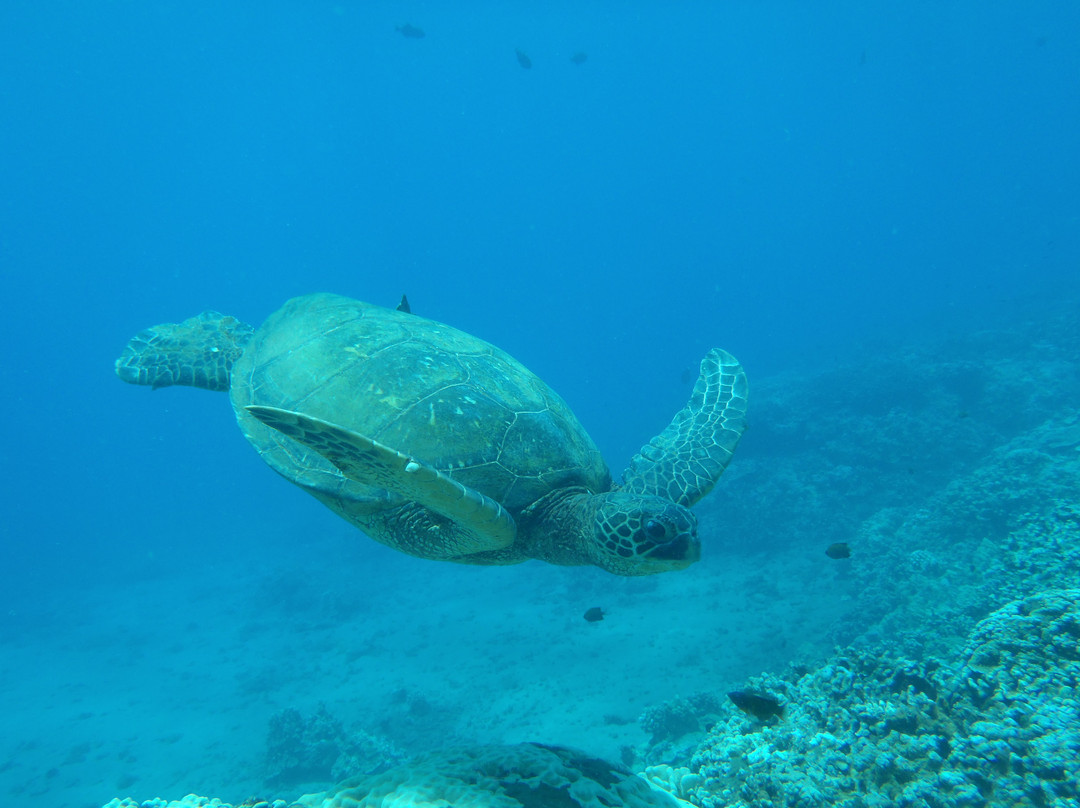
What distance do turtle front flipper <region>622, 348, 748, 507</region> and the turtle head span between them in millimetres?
1018

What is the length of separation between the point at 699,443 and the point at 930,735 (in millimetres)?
2694

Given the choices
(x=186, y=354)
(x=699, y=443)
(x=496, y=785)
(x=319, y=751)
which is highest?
(x=186, y=354)

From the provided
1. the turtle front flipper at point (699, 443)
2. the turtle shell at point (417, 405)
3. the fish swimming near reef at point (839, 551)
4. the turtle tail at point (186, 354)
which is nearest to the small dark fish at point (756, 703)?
the turtle front flipper at point (699, 443)

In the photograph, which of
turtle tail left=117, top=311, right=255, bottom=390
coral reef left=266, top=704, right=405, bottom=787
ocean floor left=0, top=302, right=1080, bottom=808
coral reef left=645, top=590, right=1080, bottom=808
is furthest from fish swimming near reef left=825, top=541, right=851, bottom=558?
coral reef left=266, top=704, right=405, bottom=787

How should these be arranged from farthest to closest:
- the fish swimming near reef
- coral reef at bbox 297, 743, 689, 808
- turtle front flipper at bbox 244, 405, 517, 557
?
the fish swimming near reef → coral reef at bbox 297, 743, 689, 808 → turtle front flipper at bbox 244, 405, 517, 557

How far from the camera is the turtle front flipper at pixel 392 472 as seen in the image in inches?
88.2

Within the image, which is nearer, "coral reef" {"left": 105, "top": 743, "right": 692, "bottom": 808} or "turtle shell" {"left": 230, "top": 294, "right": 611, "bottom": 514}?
"coral reef" {"left": 105, "top": 743, "right": 692, "bottom": 808}

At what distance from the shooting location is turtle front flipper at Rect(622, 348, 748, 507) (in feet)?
14.9

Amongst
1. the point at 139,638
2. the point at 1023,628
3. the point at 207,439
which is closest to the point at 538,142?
the point at 207,439

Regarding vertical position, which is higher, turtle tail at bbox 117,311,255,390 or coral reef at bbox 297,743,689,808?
turtle tail at bbox 117,311,255,390

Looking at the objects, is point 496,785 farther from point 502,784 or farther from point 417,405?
point 417,405

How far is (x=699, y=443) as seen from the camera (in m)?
4.92

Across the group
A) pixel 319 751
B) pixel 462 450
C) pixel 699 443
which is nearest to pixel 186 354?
pixel 462 450

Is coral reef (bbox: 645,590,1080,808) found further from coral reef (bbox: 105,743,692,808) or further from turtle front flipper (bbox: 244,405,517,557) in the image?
turtle front flipper (bbox: 244,405,517,557)
